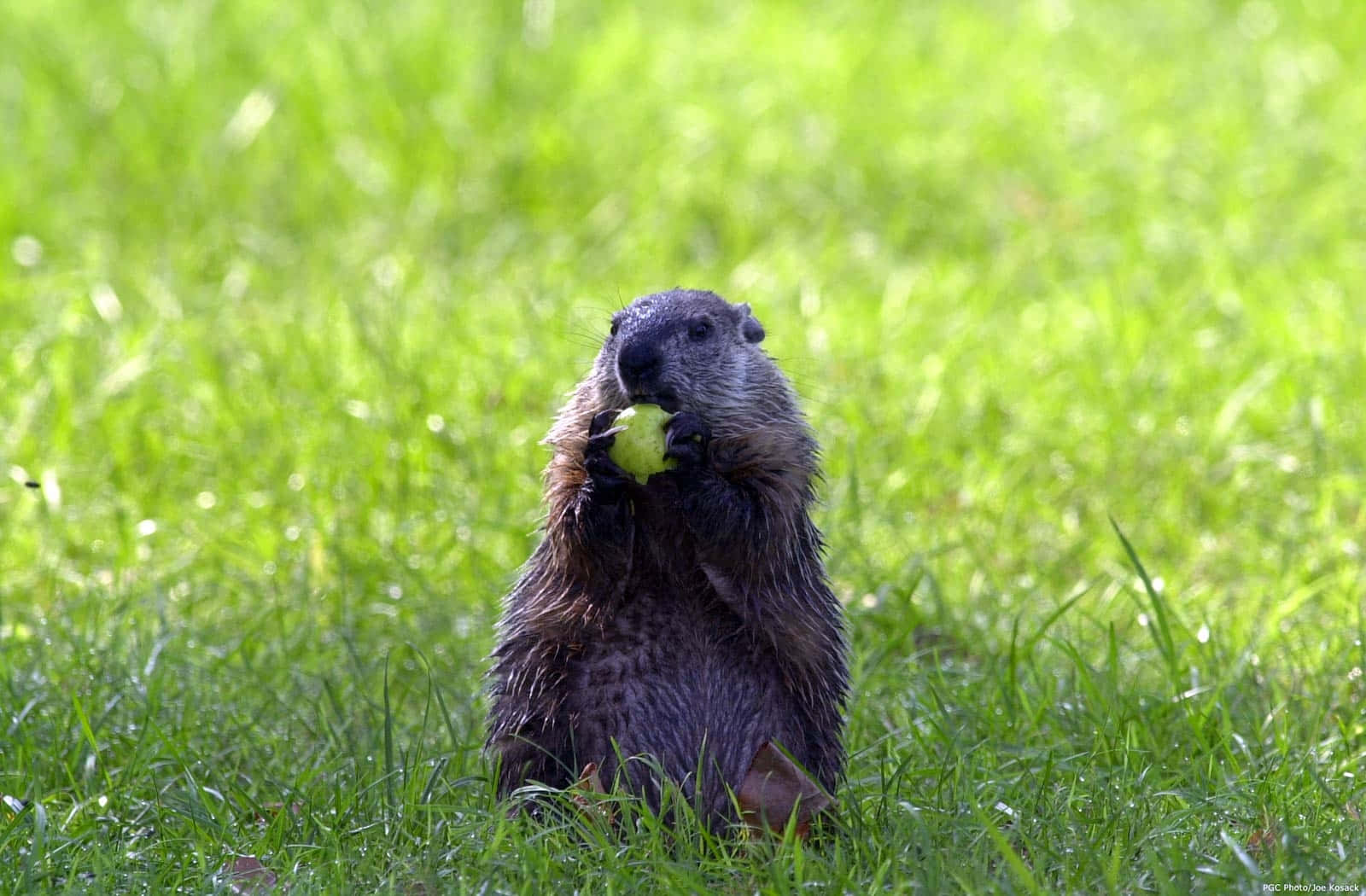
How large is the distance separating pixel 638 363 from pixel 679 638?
2.06 ft

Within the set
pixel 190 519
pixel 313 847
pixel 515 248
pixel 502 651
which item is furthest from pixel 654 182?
pixel 313 847

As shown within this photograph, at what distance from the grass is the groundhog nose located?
2.73 feet

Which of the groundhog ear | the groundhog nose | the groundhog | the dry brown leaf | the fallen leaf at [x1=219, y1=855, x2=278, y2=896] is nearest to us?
the fallen leaf at [x1=219, y1=855, x2=278, y2=896]

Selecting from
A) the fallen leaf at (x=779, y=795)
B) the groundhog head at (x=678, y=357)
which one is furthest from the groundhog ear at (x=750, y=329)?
the fallen leaf at (x=779, y=795)

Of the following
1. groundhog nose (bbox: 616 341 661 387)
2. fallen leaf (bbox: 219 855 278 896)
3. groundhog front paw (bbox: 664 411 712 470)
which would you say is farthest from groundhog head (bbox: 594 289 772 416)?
fallen leaf (bbox: 219 855 278 896)

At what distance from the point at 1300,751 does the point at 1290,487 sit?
2.13 metres

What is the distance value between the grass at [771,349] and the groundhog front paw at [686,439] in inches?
30.6

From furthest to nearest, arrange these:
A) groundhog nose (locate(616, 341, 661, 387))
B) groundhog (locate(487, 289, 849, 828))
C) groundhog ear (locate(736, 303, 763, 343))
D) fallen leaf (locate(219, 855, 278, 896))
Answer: groundhog ear (locate(736, 303, 763, 343))
groundhog nose (locate(616, 341, 661, 387))
groundhog (locate(487, 289, 849, 828))
fallen leaf (locate(219, 855, 278, 896))

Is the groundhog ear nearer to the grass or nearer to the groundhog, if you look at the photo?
the groundhog

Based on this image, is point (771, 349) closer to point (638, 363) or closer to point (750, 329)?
point (750, 329)

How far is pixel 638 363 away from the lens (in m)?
3.89

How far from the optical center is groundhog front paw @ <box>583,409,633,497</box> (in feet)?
12.0

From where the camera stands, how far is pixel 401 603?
5.19m

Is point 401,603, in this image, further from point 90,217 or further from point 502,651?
point 90,217
